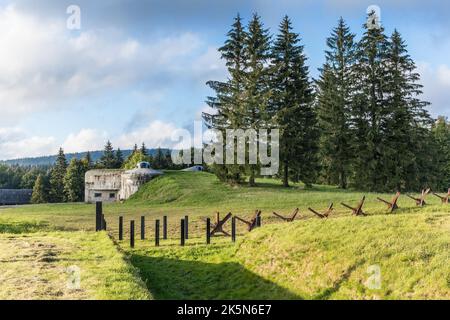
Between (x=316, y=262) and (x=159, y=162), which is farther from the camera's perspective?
(x=159, y=162)

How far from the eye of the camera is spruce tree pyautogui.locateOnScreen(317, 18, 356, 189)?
45719mm

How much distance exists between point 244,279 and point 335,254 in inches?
121

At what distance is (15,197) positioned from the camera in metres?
103

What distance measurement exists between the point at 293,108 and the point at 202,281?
29.6m

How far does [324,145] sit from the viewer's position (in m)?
45.5

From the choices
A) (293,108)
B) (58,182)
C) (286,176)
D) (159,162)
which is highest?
(293,108)

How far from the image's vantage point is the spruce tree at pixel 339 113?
150 ft

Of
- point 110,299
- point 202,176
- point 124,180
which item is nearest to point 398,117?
point 202,176

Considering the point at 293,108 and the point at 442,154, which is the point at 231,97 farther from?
the point at 442,154

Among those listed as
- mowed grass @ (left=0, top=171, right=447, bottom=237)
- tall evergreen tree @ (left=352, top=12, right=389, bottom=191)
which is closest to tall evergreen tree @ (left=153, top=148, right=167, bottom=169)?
mowed grass @ (left=0, top=171, right=447, bottom=237)

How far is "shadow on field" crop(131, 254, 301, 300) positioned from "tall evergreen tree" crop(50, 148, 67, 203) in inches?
2914

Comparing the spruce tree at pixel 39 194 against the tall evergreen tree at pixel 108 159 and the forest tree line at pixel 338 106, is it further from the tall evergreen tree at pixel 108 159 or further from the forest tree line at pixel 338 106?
the forest tree line at pixel 338 106

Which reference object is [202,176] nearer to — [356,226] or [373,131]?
[373,131]

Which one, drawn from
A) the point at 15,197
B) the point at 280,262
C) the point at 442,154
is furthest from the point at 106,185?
the point at 15,197
